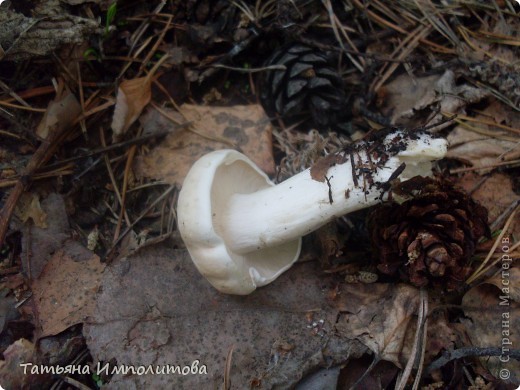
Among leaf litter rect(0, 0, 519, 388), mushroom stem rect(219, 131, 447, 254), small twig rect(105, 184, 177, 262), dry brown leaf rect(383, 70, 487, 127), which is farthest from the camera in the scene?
dry brown leaf rect(383, 70, 487, 127)

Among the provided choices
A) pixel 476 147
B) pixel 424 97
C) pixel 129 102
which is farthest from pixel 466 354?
pixel 129 102

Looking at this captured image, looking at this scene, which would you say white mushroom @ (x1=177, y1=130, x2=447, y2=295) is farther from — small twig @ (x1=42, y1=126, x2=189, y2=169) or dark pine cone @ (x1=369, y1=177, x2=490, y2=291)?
small twig @ (x1=42, y1=126, x2=189, y2=169)

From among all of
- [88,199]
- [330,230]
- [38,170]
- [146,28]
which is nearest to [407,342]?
[330,230]

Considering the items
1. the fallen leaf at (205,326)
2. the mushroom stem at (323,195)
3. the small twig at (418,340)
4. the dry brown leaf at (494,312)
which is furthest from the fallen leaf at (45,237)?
the dry brown leaf at (494,312)

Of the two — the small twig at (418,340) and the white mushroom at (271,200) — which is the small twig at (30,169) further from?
the small twig at (418,340)

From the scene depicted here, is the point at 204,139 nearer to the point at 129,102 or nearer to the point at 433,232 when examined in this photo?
the point at 129,102

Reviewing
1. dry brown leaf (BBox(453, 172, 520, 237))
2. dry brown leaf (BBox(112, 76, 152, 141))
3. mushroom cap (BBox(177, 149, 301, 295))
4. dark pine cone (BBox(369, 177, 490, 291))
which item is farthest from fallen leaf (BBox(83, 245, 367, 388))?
dry brown leaf (BBox(453, 172, 520, 237))

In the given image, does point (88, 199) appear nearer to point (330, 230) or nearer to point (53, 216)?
point (53, 216)
